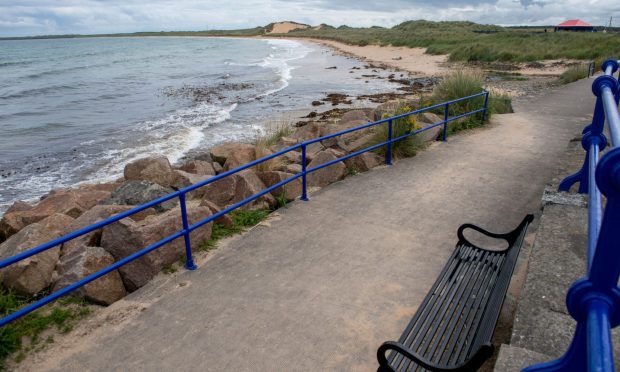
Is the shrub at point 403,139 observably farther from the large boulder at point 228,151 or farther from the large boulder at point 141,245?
the large boulder at point 141,245

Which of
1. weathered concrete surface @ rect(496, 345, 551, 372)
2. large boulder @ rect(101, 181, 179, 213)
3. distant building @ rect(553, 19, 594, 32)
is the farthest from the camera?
distant building @ rect(553, 19, 594, 32)

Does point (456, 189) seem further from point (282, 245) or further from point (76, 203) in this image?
point (76, 203)

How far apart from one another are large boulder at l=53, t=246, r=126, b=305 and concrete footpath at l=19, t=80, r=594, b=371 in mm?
191

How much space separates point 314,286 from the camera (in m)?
4.53

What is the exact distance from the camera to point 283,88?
102 feet

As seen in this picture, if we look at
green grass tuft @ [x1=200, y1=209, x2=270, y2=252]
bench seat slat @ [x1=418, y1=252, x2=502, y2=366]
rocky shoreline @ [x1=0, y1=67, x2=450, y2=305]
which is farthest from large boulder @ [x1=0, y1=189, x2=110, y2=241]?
bench seat slat @ [x1=418, y1=252, x2=502, y2=366]

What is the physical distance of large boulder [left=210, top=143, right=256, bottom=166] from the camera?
35.2 feet

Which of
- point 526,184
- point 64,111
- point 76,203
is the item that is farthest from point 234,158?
point 64,111

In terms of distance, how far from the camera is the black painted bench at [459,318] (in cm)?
265

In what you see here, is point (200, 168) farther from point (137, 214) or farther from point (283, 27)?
point (283, 27)

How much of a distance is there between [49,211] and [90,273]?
4.13 meters

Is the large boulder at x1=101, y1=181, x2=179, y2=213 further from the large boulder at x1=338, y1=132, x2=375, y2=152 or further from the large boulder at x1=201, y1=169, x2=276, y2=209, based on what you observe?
the large boulder at x1=338, y1=132, x2=375, y2=152

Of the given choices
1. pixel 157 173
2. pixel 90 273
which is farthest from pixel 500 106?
pixel 90 273

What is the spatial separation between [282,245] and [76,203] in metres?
4.77
